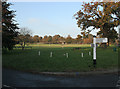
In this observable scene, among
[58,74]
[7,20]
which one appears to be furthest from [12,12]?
[58,74]

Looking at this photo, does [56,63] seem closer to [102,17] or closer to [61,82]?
[61,82]

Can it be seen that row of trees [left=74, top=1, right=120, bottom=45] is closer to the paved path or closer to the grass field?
the grass field

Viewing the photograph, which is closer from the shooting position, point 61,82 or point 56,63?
point 61,82

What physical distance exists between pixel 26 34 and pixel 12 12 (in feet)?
61.1

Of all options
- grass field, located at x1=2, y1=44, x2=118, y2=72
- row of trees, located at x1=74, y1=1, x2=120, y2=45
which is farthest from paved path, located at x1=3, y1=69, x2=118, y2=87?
row of trees, located at x1=74, y1=1, x2=120, y2=45

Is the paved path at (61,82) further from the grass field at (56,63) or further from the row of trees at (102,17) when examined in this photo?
the row of trees at (102,17)

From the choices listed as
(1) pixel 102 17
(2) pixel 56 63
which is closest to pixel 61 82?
(2) pixel 56 63

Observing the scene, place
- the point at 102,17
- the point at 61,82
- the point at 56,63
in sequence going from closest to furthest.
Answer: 1. the point at 61,82
2. the point at 56,63
3. the point at 102,17

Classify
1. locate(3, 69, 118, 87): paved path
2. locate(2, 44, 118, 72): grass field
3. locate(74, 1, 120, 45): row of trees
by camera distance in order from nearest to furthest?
locate(3, 69, 118, 87): paved path → locate(2, 44, 118, 72): grass field → locate(74, 1, 120, 45): row of trees

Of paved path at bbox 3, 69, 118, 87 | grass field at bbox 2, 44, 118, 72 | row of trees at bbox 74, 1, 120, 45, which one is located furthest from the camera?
row of trees at bbox 74, 1, 120, 45

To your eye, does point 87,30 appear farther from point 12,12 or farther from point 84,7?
point 12,12

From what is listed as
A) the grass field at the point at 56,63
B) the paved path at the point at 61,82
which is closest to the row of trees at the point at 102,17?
the grass field at the point at 56,63

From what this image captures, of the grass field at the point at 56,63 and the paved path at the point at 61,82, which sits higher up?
the grass field at the point at 56,63

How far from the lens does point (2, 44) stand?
2155cm
